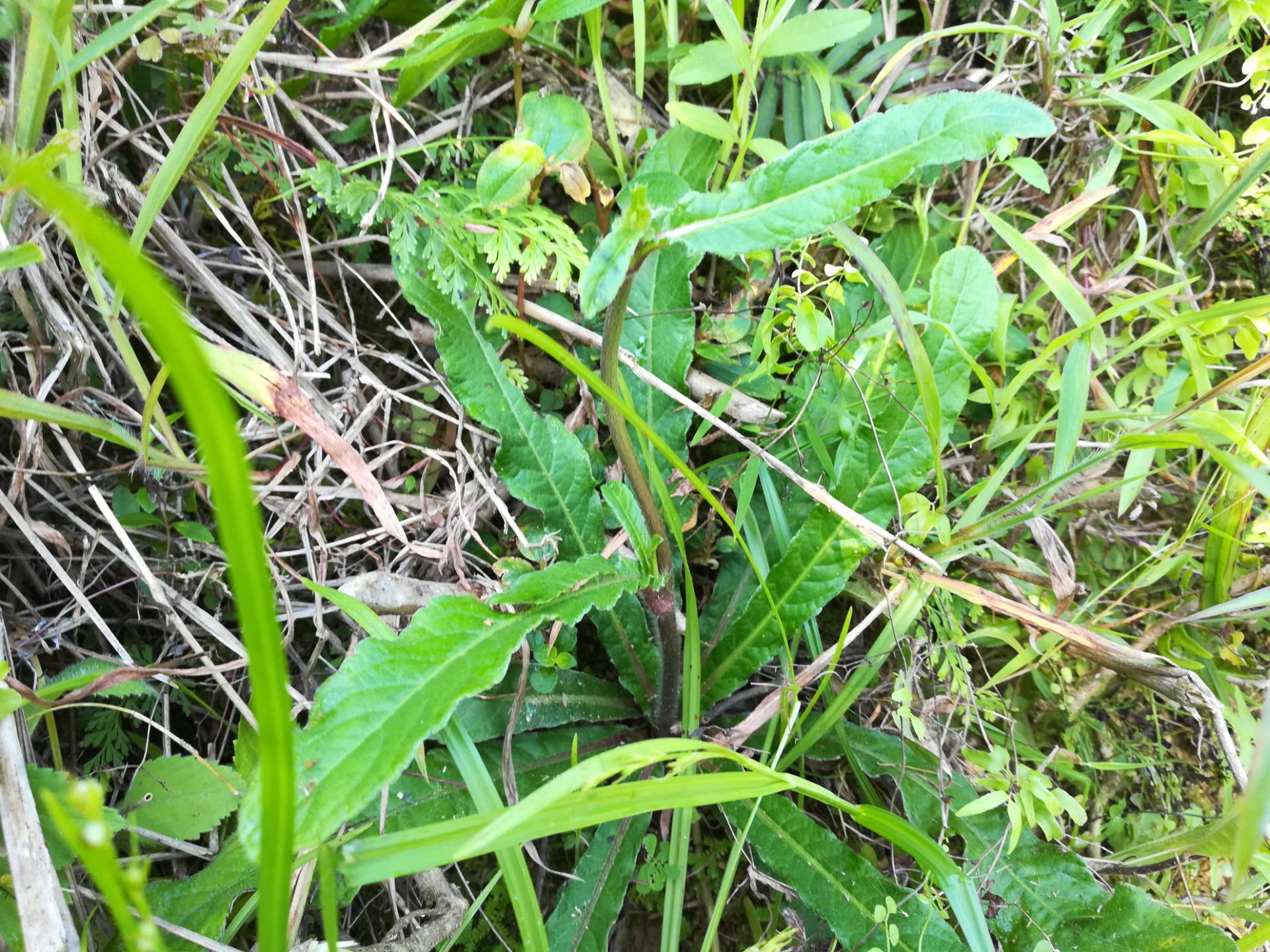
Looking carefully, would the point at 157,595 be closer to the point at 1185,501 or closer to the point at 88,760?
the point at 88,760

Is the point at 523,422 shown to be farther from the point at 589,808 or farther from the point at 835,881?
the point at 835,881

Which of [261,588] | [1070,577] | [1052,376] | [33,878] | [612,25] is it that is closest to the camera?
[261,588]

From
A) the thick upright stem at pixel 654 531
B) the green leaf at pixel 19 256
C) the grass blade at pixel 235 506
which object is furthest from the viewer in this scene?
the green leaf at pixel 19 256

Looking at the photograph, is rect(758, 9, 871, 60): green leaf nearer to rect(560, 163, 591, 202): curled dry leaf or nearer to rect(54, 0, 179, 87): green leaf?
rect(560, 163, 591, 202): curled dry leaf

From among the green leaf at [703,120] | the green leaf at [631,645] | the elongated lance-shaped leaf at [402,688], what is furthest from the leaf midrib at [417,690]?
the green leaf at [703,120]

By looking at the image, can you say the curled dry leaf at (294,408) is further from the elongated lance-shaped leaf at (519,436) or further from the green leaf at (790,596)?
the green leaf at (790,596)

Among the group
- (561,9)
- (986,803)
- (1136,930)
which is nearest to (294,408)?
(561,9)

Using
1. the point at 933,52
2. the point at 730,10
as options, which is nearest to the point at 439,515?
the point at 730,10

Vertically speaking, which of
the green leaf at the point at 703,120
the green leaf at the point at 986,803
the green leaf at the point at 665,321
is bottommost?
the green leaf at the point at 986,803
